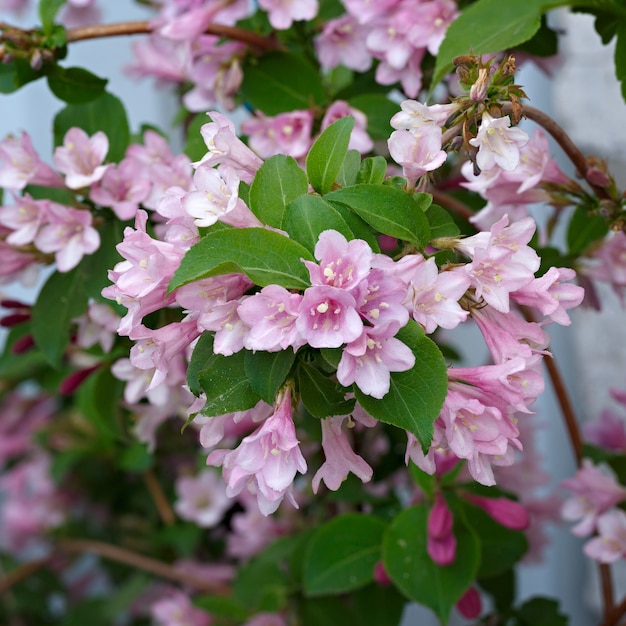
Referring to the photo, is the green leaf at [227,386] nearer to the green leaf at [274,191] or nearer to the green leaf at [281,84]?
the green leaf at [274,191]

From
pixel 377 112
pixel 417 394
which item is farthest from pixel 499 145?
pixel 377 112

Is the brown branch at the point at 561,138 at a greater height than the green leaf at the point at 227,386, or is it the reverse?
the brown branch at the point at 561,138

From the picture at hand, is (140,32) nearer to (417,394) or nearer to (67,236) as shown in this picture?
(67,236)

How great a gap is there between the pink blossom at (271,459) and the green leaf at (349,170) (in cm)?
14

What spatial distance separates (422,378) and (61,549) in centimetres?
90

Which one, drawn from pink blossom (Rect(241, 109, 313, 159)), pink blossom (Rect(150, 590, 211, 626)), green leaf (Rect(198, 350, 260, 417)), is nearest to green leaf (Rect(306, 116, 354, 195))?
green leaf (Rect(198, 350, 260, 417))

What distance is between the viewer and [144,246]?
446 millimetres

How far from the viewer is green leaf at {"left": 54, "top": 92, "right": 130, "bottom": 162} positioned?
2.46 ft

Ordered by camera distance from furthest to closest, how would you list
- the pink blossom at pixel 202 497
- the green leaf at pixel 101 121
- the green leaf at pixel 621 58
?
the pink blossom at pixel 202 497 < the green leaf at pixel 101 121 < the green leaf at pixel 621 58

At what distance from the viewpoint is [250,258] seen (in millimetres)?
426

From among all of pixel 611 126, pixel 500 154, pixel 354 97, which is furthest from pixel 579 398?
pixel 500 154

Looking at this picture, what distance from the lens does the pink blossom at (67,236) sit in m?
0.67

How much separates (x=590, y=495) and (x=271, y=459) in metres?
0.43

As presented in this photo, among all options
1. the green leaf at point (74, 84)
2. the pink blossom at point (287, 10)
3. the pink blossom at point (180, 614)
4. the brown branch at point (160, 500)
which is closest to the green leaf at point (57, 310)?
the green leaf at point (74, 84)
